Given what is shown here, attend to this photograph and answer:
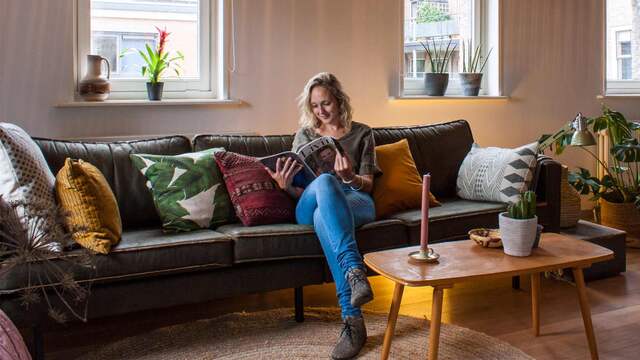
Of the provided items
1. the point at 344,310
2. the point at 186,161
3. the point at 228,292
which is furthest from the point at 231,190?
the point at 344,310

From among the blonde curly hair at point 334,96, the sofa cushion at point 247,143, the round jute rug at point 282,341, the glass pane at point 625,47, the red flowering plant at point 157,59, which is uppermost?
the glass pane at point 625,47

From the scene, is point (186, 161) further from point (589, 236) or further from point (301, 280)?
point (589, 236)

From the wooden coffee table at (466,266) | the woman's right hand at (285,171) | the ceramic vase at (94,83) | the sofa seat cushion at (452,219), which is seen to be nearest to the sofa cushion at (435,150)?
the sofa seat cushion at (452,219)

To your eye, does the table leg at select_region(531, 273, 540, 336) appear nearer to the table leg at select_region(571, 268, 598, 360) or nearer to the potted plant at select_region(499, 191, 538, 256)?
the table leg at select_region(571, 268, 598, 360)

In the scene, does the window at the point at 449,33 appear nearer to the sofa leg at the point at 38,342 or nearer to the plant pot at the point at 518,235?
the plant pot at the point at 518,235

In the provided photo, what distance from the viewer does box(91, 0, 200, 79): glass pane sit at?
361 cm

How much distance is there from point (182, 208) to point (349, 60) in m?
1.64

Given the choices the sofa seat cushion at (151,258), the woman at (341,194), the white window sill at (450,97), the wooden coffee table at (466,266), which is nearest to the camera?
the wooden coffee table at (466,266)

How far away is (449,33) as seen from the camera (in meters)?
4.68

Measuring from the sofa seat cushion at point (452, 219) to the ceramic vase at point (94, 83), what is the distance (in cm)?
155

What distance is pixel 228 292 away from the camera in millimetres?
2754

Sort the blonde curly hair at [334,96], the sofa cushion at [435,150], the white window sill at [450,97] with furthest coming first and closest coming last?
the white window sill at [450,97], the sofa cushion at [435,150], the blonde curly hair at [334,96]

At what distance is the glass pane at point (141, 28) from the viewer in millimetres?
3607

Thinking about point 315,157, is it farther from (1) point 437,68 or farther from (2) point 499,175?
(1) point 437,68
